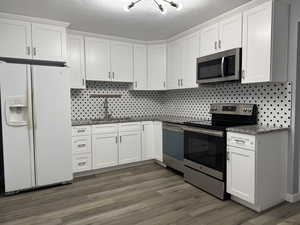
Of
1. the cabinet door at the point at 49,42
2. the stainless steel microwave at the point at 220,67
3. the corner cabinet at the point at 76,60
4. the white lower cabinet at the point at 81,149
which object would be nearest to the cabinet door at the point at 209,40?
the stainless steel microwave at the point at 220,67

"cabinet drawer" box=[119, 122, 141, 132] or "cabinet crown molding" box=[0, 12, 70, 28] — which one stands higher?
"cabinet crown molding" box=[0, 12, 70, 28]

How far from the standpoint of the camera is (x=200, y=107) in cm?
371

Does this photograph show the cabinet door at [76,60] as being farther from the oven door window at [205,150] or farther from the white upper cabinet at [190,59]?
the oven door window at [205,150]

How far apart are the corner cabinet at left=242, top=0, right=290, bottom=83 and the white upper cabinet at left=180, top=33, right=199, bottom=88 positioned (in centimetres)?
94

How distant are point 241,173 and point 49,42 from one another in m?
3.19

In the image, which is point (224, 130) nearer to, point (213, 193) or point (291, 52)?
point (213, 193)

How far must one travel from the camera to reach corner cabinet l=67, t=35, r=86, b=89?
11.3 feet

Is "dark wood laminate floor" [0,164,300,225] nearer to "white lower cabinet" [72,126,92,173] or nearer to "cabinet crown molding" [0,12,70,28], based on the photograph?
"white lower cabinet" [72,126,92,173]

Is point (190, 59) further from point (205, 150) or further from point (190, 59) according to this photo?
point (205, 150)

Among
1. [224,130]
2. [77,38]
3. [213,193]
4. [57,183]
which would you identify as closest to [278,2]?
[224,130]

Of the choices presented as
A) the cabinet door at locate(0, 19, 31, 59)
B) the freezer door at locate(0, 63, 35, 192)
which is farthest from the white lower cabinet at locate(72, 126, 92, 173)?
the cabinet door at locate(0, 19, 31, 59)

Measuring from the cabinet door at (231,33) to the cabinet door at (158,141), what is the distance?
1775 mm

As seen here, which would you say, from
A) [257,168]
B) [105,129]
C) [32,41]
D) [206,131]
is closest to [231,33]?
[206,131]

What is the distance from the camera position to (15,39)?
9.18 feet
